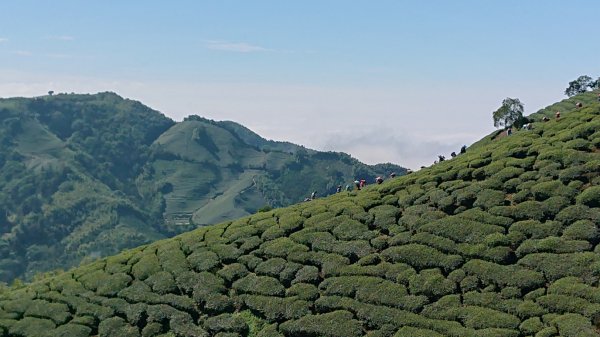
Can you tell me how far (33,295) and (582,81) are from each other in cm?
9042

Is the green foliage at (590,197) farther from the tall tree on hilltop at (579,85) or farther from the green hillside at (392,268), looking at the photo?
the tall tree on hilltop at (579,85)

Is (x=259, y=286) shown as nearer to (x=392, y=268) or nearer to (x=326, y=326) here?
(x=326, y=326)

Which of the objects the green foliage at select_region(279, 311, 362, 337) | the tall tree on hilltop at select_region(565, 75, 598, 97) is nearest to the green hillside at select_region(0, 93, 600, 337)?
the green foliage at select_region(279, 311, 362, 337)

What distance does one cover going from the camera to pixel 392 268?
135 feet

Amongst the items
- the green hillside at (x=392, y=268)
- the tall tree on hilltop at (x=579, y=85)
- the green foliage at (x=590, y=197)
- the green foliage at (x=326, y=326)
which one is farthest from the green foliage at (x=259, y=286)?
the tall tree on hilltop at (x=579, y=85)

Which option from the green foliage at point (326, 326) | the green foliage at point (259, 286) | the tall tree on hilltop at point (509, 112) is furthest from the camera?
the tall tree on hilltop at point (509, 112)

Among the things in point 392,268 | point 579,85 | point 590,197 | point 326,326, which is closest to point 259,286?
point 326,326

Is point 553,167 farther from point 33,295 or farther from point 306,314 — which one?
point 33,295

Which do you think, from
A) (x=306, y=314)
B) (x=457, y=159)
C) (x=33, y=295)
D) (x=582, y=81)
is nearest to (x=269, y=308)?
(x=306, y=314)

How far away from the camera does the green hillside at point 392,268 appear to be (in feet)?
119

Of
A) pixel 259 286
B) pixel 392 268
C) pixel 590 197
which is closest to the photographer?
pixel 392 268

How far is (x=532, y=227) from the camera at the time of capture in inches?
1614

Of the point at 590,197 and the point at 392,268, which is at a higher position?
the point at 590,197

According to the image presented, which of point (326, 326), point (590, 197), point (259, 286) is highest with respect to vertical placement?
point (590, 197)
